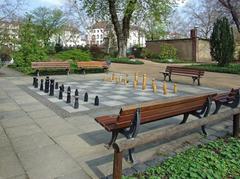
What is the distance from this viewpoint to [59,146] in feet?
14.8

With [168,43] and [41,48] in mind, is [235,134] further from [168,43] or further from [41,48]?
[168,43]

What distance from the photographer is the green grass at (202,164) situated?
3.62 metres

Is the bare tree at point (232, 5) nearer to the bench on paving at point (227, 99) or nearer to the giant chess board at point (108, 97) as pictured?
the giant chess board at point (108, 97)

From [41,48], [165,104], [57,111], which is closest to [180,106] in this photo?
[165,104]

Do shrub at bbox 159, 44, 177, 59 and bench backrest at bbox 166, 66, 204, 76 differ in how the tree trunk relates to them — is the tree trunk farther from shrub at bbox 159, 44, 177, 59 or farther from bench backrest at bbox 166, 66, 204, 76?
bench backrest at bbox 166, 66, 204, 76

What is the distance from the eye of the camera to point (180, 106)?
479 cm

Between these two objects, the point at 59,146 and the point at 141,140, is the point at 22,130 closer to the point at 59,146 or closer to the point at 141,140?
the point at 59,146

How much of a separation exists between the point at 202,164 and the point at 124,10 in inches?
979

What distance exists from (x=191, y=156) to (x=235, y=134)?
5.04 ft

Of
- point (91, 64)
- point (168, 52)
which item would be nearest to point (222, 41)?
point (91, 64)

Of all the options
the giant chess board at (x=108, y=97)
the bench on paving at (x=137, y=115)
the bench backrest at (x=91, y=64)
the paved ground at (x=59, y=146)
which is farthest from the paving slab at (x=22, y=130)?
the bench backrest at (x=91, y=64)

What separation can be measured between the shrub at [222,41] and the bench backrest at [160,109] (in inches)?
640

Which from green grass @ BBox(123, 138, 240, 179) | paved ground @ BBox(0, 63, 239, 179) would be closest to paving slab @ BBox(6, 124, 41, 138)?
paved ground @ BBox(0, 63, 239, 179)

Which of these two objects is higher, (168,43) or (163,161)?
(168,43)
